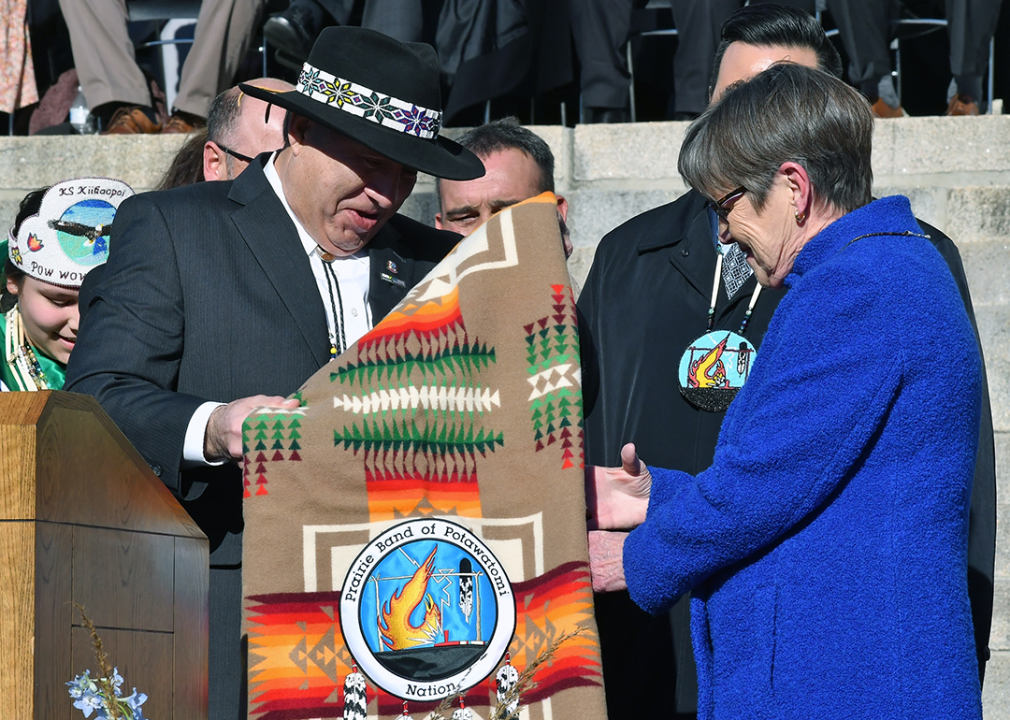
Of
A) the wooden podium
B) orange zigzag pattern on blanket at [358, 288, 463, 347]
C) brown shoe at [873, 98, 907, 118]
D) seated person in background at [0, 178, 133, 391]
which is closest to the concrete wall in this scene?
brown shoe at [873, 98, 907, 118]

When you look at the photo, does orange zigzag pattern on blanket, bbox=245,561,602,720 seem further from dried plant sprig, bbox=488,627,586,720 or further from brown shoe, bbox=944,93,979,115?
brown shoe, bbox=944,93,979,115

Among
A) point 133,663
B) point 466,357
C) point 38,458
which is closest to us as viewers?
point 38,458

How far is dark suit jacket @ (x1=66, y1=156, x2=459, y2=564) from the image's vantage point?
7.63 feet

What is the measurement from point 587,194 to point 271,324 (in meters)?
3.25

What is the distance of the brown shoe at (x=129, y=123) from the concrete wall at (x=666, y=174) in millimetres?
213

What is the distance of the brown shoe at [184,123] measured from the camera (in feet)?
21.0

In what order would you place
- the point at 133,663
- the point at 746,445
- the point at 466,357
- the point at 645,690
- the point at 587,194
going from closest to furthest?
the point at 133,663
the point at 746,445
the point at 466,357
the point at 645,690
the point at 587,194

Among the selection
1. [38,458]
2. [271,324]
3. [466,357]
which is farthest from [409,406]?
[38,458]

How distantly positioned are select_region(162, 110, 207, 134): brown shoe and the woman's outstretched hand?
456 cm

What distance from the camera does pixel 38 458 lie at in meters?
1.65

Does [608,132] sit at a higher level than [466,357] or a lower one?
higher

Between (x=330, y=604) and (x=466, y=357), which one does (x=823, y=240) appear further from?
(x=330, y=604)

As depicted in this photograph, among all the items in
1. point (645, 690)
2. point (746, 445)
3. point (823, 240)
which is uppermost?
point (823, 240)

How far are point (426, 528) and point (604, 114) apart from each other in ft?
14.8
